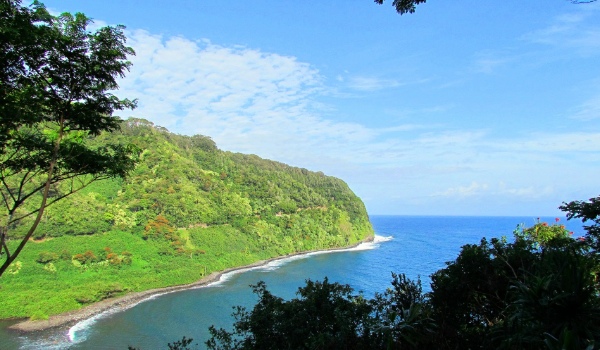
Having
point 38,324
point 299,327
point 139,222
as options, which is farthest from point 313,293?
point 139,222

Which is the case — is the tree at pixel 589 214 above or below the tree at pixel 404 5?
below

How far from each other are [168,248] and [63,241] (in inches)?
421

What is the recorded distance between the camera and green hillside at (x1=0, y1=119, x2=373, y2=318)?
104 ft

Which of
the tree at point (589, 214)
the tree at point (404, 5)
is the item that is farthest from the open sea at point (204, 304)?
the tree at point (404, 5)

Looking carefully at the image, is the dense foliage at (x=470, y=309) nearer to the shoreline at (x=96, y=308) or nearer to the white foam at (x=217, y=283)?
the white foam at (x=217, y=283)

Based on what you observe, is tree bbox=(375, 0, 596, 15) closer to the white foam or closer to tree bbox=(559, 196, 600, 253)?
tree bbox=(559, 196, 600, 253)

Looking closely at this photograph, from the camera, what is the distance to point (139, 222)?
4562cm

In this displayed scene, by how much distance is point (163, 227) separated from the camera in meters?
45.8

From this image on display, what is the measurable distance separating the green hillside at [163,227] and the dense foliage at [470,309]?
994 centimetres

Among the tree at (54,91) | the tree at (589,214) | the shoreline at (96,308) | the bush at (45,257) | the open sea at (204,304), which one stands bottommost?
the open sea at (204,304)

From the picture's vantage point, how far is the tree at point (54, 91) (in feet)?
18.3

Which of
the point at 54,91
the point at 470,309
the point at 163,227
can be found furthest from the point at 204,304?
the point at 54,91

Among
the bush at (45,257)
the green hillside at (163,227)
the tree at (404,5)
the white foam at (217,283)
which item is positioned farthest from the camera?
the bush at (45,257)

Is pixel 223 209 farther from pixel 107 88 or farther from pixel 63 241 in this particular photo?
pixel 107 88
